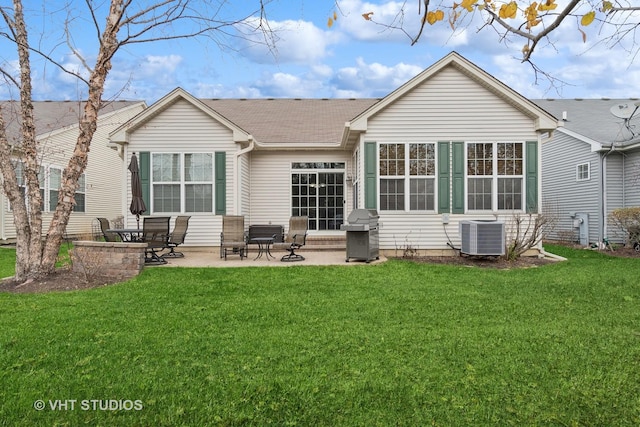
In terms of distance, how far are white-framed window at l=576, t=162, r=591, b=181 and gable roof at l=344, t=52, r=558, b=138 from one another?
492cm

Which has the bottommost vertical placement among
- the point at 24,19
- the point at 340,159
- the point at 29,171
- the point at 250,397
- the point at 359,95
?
the point at 250,397

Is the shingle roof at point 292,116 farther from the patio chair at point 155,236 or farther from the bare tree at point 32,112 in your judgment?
the bare tree at point 32,112

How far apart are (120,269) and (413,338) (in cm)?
557

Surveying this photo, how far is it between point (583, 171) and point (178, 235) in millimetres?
12872

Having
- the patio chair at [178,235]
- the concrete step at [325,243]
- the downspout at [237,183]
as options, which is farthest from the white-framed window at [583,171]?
the patio chair at [178,235]

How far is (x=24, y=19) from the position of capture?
7.05m

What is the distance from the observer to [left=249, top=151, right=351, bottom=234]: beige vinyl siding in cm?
1291

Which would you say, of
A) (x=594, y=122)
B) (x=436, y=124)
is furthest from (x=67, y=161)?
(x=594, y=122)

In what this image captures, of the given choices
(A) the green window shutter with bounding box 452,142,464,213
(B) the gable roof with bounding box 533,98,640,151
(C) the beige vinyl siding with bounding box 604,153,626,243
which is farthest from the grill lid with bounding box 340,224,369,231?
(C) the beige vinyl siding with bounding box 604,153,626,243

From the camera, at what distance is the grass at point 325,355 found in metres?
2.78

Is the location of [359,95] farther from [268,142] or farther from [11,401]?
[11,401]

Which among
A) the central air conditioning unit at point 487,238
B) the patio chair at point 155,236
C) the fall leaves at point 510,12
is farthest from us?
the central air conditioning unit at point 487,238

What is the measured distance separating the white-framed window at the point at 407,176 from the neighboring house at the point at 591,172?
15.6 ft

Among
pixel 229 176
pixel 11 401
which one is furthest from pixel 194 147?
pixel 11 401
